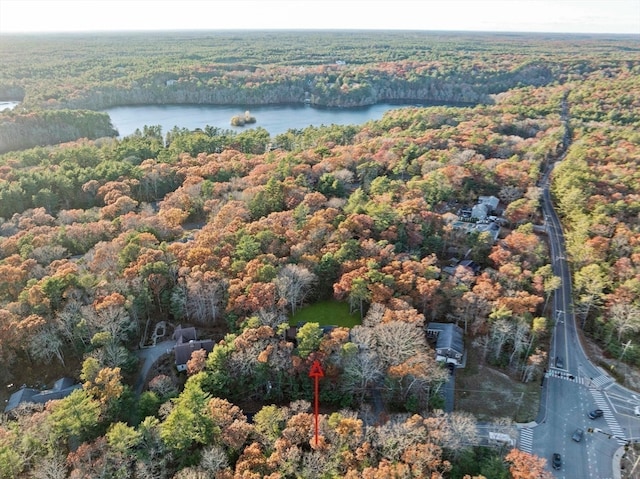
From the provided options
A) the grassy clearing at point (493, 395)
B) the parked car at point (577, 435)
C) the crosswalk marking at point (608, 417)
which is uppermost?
the parked car at point (577, 435)

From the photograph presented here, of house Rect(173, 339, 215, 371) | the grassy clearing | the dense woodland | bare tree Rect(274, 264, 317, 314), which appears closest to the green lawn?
the dense woodland

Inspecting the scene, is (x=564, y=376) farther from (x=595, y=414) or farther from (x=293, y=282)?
(x=293, y=282)

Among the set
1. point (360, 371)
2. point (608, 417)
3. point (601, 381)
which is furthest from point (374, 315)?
point (601, 381)

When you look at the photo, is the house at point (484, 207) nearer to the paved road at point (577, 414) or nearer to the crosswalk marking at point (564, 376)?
the paved road at point (577, 414)

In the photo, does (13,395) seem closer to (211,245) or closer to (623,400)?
(211,245)

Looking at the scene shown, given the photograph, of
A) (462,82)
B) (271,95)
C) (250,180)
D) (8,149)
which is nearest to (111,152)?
(250,180)

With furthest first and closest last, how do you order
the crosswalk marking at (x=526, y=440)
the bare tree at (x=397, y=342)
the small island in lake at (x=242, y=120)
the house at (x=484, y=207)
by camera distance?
the small island in lake at (x=242, y=120)
the house at (x=484, y=207)
the bare tree at (x=397, y=342)
the crosswalk marking at (x=526, y=440)

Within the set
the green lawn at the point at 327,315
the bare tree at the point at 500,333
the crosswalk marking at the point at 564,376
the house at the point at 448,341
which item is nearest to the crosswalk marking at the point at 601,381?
the crosswalk marking at the point at 564,376
